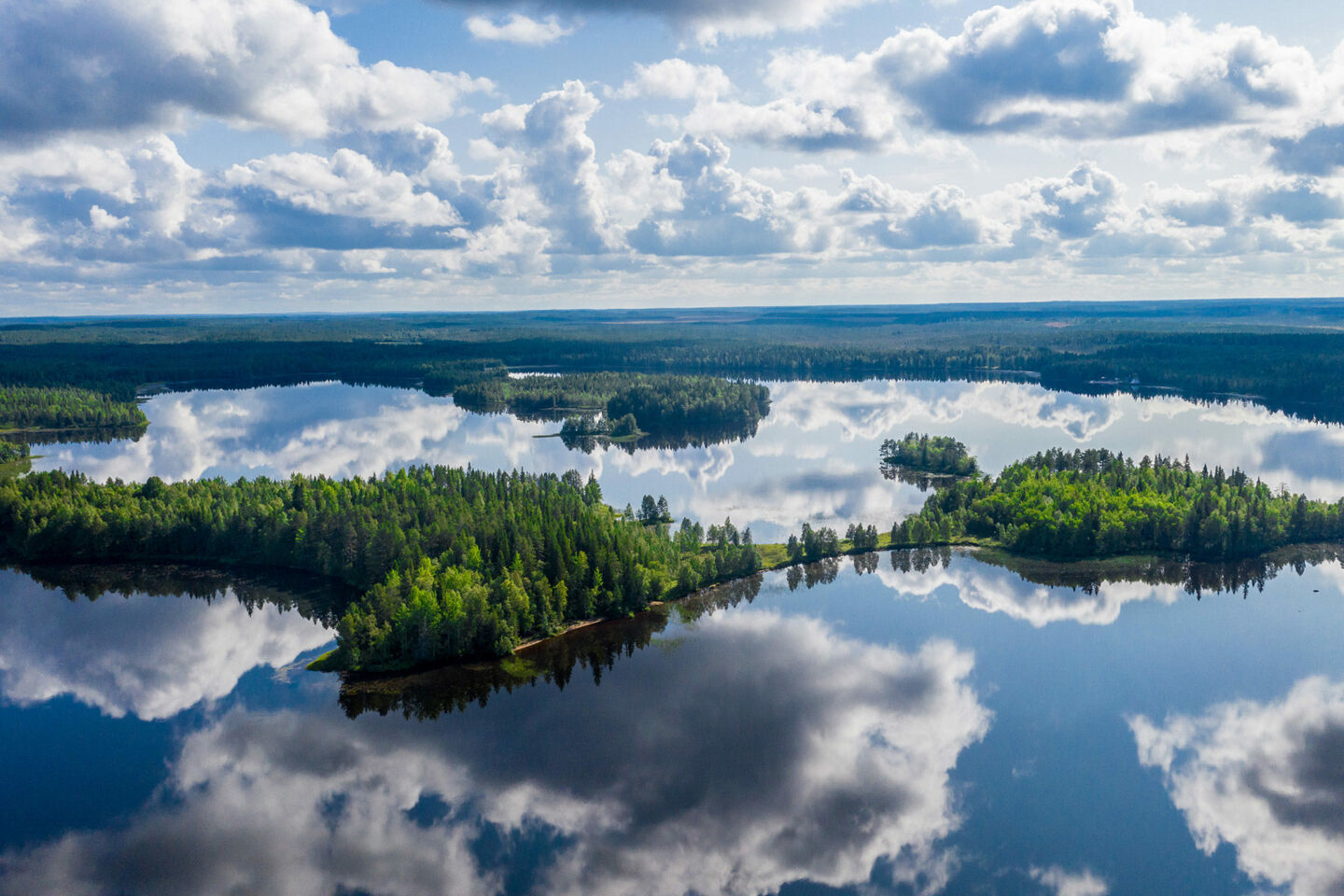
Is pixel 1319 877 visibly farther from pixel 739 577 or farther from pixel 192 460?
pixel 192 460

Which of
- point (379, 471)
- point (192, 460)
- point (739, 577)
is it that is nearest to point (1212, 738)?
point (739, 577)

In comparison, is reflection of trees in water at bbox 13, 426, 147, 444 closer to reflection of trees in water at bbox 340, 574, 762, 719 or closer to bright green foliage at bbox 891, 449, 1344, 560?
reflection of trees in water at bbox 340, 574, 762, 719

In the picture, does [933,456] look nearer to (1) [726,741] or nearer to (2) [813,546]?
(2) [813,546]

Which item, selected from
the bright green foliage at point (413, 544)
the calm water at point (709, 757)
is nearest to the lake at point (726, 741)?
the calm water at point (709, 757)

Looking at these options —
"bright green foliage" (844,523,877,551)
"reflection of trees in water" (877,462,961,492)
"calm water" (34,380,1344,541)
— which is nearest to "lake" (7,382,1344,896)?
"bright green foliage" (844,523,877,551)

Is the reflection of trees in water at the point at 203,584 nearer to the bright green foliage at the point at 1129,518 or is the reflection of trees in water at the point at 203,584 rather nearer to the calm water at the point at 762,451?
the calm water at the point at 762,451

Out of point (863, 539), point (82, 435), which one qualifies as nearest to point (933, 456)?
point (863, 539)

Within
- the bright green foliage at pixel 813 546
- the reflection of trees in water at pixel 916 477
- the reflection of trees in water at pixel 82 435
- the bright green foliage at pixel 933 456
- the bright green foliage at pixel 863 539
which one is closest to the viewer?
the bright green foliage at pixel 813 546
